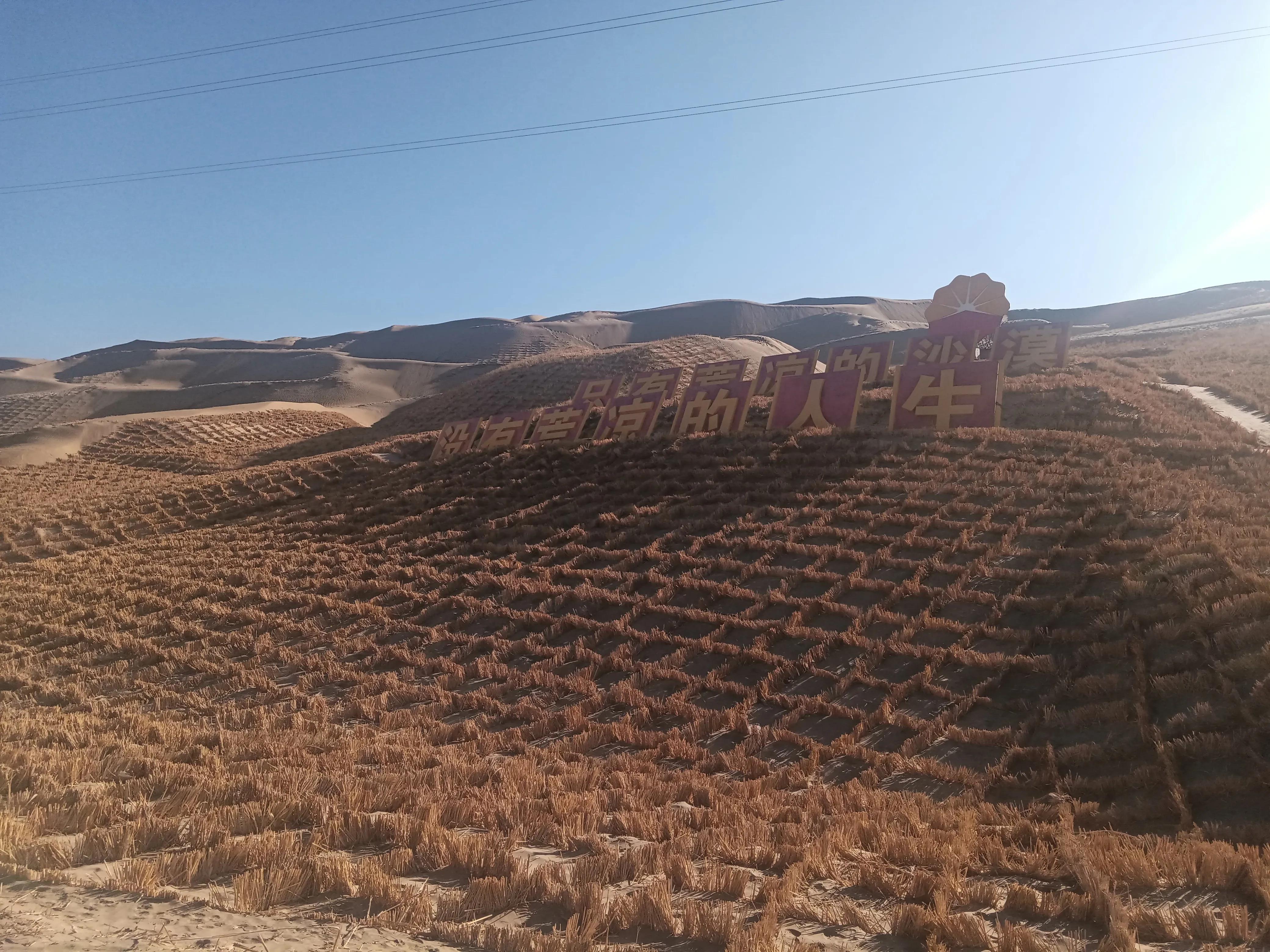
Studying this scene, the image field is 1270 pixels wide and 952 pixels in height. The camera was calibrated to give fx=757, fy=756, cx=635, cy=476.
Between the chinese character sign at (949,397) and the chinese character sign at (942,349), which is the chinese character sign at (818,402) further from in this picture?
the chinese character sign at (942,349)

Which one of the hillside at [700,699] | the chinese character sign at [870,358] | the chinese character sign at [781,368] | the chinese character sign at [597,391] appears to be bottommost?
the hillside at [700,699]

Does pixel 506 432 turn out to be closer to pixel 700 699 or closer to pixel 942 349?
pixel 942 349

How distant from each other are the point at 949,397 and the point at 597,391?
10600 millimetres

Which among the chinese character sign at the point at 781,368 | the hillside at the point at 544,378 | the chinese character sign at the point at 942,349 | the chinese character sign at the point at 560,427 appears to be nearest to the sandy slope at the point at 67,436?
the hillside at the point at 544,378

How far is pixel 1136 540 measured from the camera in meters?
9.42

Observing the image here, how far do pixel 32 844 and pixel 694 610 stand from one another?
7.25 m

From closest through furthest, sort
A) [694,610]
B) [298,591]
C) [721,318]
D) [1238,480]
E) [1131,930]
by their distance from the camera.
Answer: [1131,930] → [694,610] → [1238,480] → [298,591] → [721,318]

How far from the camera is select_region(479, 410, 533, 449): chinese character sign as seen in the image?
19.6 metres

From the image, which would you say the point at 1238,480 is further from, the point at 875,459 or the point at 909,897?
the point at 909,897

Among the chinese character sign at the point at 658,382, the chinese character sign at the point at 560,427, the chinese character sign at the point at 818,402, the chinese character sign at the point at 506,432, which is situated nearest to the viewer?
the chinese character sign at the point at 818,402

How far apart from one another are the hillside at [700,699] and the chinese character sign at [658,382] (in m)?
3.52

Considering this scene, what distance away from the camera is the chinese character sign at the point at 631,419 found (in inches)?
708

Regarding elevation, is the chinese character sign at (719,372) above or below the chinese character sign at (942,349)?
below

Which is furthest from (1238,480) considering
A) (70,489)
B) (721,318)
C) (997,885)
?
(721,318)
